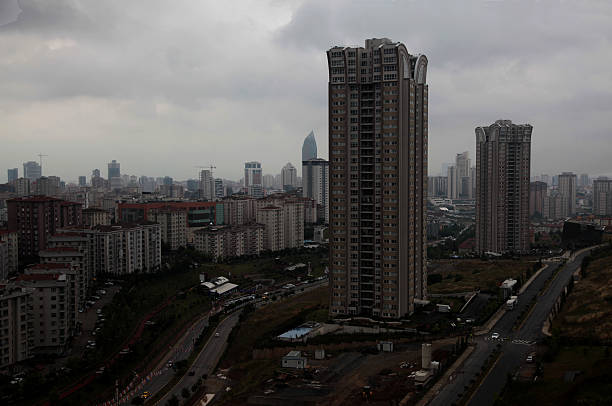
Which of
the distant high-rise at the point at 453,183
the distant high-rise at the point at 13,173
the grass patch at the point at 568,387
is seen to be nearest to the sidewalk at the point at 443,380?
the grass patch at the point at 568,387

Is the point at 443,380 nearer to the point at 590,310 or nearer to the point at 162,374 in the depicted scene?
the point at 162,374

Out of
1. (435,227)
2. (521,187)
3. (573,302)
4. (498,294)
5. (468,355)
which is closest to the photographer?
(468,355)

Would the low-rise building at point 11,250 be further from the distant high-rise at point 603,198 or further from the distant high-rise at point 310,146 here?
the distant high-rise at point 310,146

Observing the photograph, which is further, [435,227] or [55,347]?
[435,227]

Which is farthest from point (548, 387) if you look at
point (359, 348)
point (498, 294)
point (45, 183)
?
point (45, 183)

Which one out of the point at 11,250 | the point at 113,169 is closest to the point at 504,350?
the point at 11,250

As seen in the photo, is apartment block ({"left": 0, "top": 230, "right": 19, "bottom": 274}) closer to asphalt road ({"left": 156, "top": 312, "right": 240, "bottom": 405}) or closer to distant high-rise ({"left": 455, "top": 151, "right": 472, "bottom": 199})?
asphalt road ({"left": 156, "top": 312, "right": 240, "bottom": 405})

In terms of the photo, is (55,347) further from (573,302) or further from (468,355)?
(573,302)

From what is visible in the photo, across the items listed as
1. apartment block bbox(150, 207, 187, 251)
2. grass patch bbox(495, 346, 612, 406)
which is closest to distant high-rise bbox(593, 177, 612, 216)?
apartment block bbox(150, 207, 187, 251)
